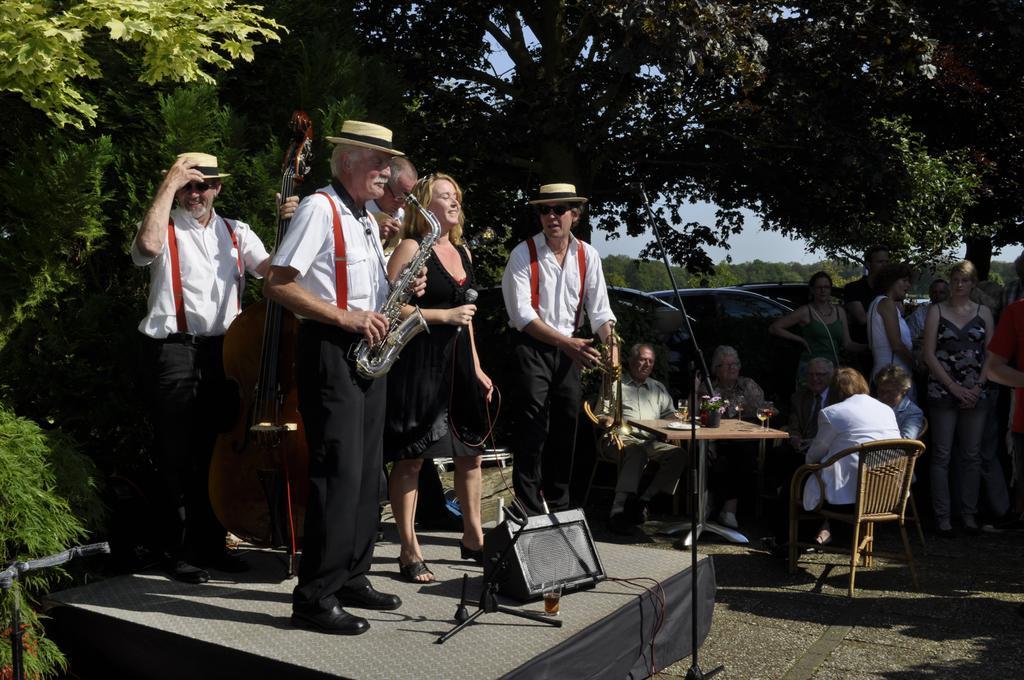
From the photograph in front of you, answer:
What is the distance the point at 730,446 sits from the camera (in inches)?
298

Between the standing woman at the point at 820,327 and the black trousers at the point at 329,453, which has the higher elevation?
the standing woman at the point at 820,327

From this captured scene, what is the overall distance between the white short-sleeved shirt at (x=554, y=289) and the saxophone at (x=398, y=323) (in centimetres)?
107

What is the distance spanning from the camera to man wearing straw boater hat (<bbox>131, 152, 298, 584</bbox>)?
14.7 feet

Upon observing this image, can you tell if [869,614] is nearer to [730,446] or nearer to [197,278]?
[730,446]

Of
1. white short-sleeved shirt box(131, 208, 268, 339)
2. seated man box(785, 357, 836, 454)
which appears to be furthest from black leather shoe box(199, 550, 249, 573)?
seated man box(785, 357, 836, 454)

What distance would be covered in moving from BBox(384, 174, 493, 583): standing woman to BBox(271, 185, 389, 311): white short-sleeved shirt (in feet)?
1.65

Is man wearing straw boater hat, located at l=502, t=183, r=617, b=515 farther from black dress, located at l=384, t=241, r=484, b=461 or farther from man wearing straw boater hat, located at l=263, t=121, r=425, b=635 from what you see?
man wearing straw boater hat, located at l=263, t=121, r=425, b=635

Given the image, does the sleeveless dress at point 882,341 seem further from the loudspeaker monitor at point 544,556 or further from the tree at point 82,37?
the tree at point 82,37

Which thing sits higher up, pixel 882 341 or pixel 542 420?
pixel 882 341

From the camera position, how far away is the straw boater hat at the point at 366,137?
3850 mm

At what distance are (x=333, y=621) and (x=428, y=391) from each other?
1.17 meters

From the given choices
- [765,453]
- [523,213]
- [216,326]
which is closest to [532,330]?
[216,326]

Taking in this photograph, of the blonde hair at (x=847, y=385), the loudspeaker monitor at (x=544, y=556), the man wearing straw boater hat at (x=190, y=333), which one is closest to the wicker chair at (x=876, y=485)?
the blonde hair at (x=847, y=385)

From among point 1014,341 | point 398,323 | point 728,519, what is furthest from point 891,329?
point 398,323
